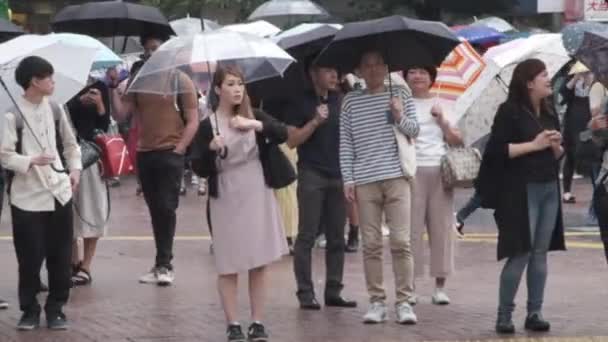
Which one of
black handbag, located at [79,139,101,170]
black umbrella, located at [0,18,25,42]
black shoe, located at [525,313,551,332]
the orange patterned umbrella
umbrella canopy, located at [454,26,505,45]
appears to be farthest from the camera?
umbrella canopy, located at [454,26,505,45]

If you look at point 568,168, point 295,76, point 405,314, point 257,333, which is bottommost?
point 568,168

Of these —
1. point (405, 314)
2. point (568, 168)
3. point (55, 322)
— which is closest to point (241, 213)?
point (405, 314)

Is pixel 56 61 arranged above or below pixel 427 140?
above

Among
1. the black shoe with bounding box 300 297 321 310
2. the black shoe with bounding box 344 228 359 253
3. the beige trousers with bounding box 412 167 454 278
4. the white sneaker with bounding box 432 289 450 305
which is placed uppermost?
the beige trousers with bounding box 412 167 454 278

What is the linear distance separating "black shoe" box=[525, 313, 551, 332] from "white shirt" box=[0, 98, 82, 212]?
3099mm

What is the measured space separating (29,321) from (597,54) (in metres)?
4.07

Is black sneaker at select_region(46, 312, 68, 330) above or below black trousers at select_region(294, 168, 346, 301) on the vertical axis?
below

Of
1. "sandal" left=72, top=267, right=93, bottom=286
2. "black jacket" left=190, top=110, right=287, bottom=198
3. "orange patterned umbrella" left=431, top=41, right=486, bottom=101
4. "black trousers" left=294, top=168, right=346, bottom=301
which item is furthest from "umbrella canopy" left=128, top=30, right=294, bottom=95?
"sandal" left=72, top=267, right=93, bottom=286

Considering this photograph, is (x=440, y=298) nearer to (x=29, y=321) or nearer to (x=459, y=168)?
(x=459, y=168)

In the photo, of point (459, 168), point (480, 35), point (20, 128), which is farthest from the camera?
point (480, 35)

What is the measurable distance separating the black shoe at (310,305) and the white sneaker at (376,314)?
2.23 ft

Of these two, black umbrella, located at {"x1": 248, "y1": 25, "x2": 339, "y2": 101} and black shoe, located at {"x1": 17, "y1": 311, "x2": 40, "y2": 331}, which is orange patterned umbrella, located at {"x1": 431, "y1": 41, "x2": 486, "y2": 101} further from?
black shoe, located at {"x1": 17, "y1": 311, "x2": 40, "y2": 331}

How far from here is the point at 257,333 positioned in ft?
30.6

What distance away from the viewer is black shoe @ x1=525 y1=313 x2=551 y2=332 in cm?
970
